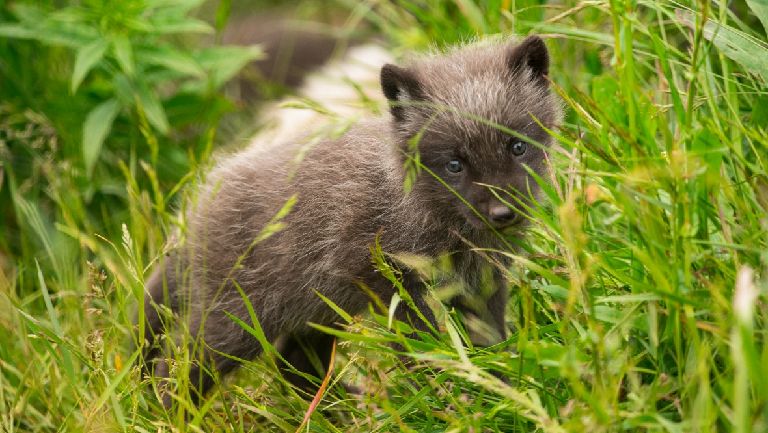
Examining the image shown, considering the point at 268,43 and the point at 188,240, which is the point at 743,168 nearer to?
the point at 188,240

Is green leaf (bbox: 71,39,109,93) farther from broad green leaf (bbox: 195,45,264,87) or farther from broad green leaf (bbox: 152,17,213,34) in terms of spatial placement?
broad green leaf (bbox: 195,45,264,87)

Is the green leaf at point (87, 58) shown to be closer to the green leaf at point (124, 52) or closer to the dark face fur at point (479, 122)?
the green leaf at point (124, 52)

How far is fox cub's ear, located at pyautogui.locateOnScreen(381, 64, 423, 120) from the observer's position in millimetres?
3557

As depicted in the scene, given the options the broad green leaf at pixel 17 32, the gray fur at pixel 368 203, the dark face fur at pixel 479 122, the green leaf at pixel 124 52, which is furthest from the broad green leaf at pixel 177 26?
the dark face fur at pixel 479 122

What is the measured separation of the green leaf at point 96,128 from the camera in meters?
5.09

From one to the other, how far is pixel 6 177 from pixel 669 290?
4.31 meters

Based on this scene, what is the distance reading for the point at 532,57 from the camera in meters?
3.61

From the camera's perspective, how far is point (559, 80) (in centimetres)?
471

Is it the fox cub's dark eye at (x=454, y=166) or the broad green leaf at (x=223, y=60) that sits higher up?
the fox cub's dark eye at (x=454, y=166)

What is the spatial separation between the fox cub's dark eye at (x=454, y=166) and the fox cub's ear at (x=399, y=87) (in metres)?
0.29

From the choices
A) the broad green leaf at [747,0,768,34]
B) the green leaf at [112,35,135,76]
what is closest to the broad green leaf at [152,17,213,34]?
the green leaf at [112,35,135,76]

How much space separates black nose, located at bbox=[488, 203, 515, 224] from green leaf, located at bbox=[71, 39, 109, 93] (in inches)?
98.5

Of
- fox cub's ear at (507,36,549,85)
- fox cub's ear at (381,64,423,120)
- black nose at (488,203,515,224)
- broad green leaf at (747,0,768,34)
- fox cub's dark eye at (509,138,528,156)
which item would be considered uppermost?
broad green leaf at (747,0,768,34)

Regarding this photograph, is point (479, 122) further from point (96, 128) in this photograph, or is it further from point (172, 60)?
point (96, 128)
